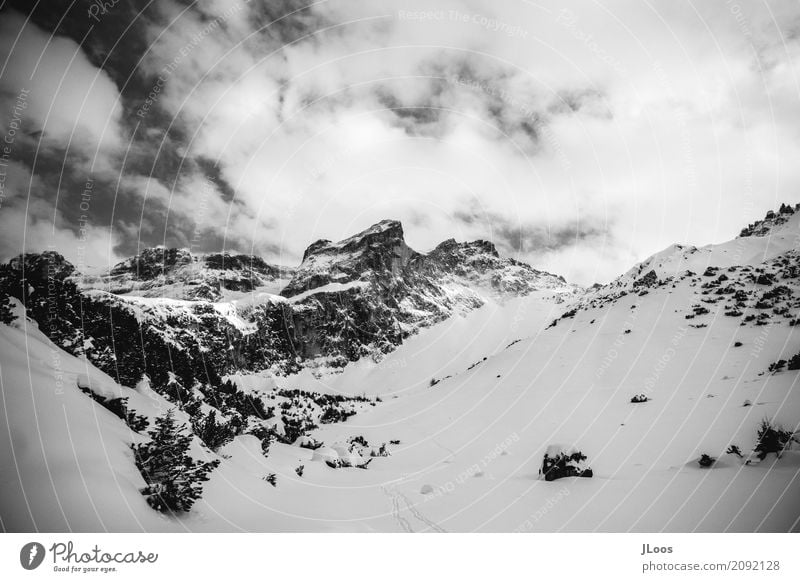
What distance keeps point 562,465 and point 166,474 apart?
Result: 24.8 feet

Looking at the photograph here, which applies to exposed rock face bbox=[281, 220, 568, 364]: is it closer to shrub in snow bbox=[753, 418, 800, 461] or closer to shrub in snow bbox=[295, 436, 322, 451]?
shrub in snow bbox=[295, 436, 322, 451]

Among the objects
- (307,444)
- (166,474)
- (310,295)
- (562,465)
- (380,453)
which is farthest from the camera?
(310,295)

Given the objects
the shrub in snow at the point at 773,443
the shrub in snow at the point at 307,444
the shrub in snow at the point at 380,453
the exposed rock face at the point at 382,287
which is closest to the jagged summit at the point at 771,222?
the shrub in snow at the point at 773,443

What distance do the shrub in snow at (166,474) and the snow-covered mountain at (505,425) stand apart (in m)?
0.19

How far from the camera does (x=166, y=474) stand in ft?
15.0

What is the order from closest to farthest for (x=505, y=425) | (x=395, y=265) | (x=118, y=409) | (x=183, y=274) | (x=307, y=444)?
1. (x=118, y=409)
2. (x=505, y=425)
3. (x=307, y=444)
4. (x=395, y=265)
5. (x=183, y=274)

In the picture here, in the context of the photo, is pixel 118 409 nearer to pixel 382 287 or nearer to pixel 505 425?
pixel 505 425

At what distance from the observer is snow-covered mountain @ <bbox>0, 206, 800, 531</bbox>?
4523 millimetres

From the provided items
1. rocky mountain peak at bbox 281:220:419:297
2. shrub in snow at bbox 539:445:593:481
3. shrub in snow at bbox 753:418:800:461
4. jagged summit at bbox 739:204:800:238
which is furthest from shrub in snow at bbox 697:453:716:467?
rocky mountain peak at bbox 281:220:419:297

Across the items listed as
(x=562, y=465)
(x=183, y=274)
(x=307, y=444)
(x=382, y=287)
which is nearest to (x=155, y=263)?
(x=183, y=274)

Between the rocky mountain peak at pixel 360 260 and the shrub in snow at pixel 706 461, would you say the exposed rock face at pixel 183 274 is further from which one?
the shrub in snow at pixel 706 461

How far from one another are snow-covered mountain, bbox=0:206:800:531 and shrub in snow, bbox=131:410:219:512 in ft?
0.64

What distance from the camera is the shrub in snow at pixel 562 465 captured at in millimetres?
7359
